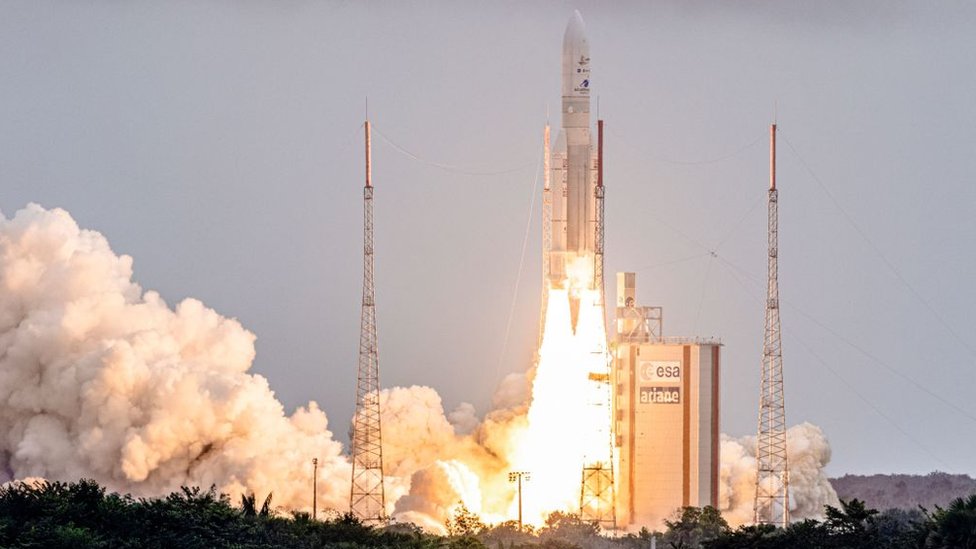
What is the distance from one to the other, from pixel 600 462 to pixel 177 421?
1676 cm

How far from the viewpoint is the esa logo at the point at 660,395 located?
315ft

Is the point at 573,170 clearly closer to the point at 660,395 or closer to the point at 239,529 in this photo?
the point at 660,395

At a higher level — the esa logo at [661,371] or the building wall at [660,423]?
the esa logo at [661,371]

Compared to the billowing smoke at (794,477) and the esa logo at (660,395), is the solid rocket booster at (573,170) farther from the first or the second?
the billowing smoke at (794,477)

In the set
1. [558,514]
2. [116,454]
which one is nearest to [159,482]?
[116,454]

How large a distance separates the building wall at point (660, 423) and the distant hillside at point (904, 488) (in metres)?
22.8

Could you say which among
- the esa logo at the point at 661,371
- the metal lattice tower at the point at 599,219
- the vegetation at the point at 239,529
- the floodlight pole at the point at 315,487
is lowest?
the vegetation at the point at 239,529

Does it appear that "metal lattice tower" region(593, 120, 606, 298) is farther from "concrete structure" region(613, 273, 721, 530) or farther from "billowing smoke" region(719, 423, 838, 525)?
"billowing smoke" region(719, 423, 838, 525)

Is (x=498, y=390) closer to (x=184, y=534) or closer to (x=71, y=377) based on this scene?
(x=71, y=377)

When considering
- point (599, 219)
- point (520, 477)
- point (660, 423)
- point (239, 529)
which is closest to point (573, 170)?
point (599, 219)

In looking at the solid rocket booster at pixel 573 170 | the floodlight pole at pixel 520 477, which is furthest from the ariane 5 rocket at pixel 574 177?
the floodlight pole at pixel 520 477

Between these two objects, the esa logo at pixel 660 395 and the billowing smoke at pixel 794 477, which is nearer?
the esa logo at pixel 660 395

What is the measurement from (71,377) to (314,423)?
10409mm

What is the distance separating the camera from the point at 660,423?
3789 inches
